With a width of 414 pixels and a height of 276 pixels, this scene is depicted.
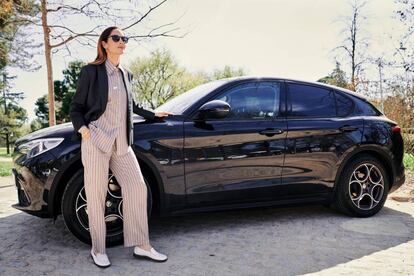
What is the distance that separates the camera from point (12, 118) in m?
39.4

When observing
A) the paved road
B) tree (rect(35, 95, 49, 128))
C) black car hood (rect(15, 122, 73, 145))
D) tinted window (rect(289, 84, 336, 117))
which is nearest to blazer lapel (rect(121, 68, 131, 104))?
black car hood (rect(15, 122, 73, 145))

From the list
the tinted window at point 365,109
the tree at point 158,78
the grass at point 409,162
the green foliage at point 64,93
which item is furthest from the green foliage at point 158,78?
the tinted window at point 365,109

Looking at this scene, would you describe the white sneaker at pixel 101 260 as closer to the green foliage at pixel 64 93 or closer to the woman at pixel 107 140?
the woman at pixel 107 140

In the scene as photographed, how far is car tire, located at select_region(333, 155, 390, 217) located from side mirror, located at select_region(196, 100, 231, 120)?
170cm

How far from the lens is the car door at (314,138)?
4.46 m

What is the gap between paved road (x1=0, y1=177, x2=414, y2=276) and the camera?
3299 mm

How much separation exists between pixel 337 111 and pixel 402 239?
156 cm

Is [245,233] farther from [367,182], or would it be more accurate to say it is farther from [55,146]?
[55,146]

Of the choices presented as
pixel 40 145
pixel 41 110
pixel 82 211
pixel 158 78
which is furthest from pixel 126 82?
pixel 41 110

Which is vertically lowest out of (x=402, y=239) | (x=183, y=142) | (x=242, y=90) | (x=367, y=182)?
(x=402, y=239)

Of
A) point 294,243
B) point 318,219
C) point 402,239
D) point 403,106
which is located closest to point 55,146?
point 294,243

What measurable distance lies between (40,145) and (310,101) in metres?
2.90

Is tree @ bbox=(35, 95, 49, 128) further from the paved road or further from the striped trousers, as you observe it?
the striped trousers

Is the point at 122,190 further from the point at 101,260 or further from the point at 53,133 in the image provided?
the point at 53,133
